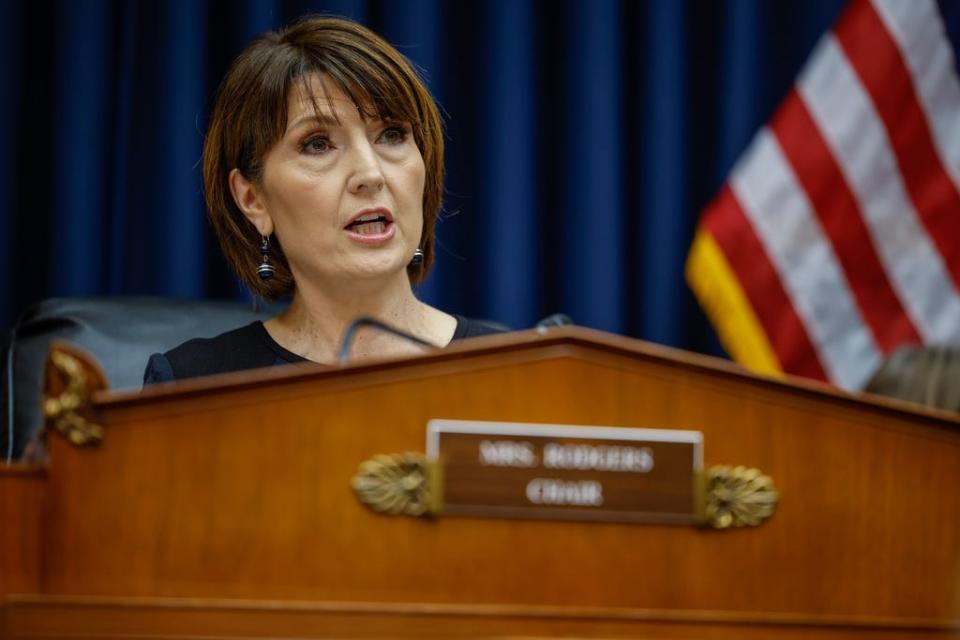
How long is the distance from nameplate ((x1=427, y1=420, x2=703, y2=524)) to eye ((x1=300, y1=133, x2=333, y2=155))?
84cm

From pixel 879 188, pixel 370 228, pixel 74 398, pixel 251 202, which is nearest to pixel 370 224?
pixel 370 228

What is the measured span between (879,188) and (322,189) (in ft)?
3.63

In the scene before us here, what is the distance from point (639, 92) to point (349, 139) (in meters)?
0.98

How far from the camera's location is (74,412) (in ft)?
2.69

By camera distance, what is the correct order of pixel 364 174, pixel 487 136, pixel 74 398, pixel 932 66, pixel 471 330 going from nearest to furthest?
1. pixel 74 398
2. pixel 364 174
3. pixel 471 330
4. pixel 932 66
5. pixel 487 136

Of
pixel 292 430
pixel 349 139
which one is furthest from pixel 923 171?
pixel 292 430

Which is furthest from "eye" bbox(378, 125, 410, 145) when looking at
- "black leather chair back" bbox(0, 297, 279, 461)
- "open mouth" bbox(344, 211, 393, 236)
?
"black leather chair back" bbox(0, 297, 279, 461)

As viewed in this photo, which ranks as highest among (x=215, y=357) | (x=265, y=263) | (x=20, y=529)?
(x=265, y=263)

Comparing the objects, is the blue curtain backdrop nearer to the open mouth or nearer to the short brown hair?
the short brown hair

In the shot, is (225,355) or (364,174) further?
(225,355)

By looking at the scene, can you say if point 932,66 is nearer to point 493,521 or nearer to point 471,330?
point 471,330

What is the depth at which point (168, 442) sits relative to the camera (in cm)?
83

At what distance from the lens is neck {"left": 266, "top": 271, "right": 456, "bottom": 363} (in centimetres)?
166

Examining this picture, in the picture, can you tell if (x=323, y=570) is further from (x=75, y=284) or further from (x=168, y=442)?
(x=75, y=284)
